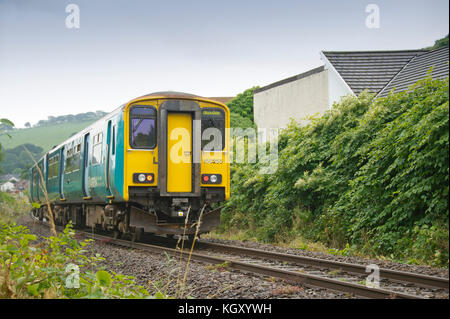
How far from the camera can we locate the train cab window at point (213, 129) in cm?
1083

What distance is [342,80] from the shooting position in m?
14.8

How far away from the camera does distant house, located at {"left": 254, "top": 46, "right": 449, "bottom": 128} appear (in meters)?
9.39

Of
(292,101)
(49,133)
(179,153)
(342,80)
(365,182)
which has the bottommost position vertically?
(365,182)

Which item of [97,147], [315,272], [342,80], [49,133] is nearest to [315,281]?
[315,272]

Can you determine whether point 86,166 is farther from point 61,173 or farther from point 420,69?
point 420,69

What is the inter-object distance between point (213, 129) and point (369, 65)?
4.69 meters

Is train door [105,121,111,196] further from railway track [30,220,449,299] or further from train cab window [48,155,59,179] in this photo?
train cab window [48,155,59,179]

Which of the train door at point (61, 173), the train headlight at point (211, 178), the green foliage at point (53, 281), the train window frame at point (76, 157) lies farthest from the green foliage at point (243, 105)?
the green foliage at point (53, 281)

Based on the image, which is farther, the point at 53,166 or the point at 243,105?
the point at 243,105

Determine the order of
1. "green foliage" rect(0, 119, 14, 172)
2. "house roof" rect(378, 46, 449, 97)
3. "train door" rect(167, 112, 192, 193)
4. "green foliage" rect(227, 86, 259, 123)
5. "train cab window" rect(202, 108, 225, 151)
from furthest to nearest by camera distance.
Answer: "green foliage" rect(227, 86, 259, 123) < "train cab window" rect(202, 108, 225, 151) < "train door" rect(167, 112, 192, 193) < "house roof" rect(378, 46, 449, 97) < "green foliage" rect(0, 119, 14, 172)

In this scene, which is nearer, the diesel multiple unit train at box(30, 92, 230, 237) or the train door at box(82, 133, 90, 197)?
the diesel multiple unit train at box(30, 92, 230, 237)

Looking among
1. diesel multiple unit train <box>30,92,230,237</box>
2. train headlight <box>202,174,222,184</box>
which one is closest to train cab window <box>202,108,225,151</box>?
diesel multiple unit train <box>30,92,230,237</box>

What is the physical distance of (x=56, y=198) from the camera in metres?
18.6
